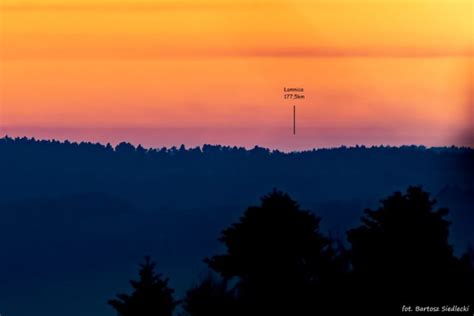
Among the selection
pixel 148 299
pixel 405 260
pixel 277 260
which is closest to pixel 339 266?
pixel 277 260

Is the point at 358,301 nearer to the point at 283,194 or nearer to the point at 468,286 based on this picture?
the point at 468,286

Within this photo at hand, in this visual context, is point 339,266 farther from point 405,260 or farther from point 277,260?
point 405,260

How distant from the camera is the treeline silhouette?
50594 mm

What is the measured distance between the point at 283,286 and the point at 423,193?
5.78m

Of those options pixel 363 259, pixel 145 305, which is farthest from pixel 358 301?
pixel 145 305

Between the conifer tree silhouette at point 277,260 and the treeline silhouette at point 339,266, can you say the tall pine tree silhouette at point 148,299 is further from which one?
the conifer tree silhouette at point 277,260

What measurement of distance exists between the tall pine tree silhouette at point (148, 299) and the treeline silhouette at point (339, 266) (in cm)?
706

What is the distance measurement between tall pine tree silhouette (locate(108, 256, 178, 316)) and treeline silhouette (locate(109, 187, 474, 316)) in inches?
278

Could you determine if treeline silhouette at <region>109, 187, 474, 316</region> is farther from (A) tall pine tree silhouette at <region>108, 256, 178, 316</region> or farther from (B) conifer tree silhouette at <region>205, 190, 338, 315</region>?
(A) tall pine tree silhouette at <region>108, 256, 178, 316</region>

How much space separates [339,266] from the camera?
55.3m

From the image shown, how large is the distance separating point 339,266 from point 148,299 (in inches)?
558

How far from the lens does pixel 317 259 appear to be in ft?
180

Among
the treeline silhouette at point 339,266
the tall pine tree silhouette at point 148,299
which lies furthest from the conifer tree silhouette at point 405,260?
the tall pine tree silhouette at point 148,299

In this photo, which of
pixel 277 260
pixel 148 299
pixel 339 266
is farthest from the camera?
pixel 148 299
